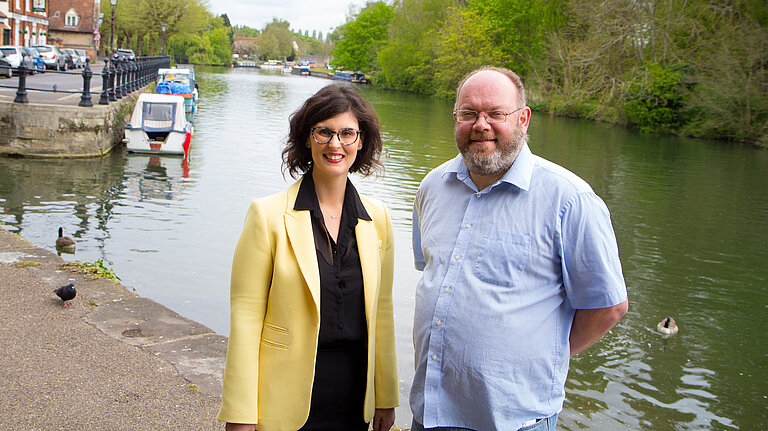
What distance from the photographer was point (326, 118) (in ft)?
8.47

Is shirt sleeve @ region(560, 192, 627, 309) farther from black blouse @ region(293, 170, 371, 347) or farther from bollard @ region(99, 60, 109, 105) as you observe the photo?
bollard @ region(99, 60, 109, 105)

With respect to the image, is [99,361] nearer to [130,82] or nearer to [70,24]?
[130,82]

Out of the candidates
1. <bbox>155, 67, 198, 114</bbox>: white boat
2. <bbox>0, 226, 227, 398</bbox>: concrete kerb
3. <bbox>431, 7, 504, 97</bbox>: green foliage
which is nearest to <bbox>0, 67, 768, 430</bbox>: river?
<bbox>0, 226, 227, 398</bbox>: concrete kerb

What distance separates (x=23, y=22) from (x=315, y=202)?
57.4 meters

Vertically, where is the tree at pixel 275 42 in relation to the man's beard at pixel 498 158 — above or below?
above

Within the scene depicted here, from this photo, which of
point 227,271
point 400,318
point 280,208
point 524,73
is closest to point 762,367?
point 400,318

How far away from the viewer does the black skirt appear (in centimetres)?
256

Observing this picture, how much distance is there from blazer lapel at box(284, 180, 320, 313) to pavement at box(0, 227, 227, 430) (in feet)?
6.10

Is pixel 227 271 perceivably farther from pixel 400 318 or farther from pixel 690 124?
pixel 690 124

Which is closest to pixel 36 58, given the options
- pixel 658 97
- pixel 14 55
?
pixel 14 55

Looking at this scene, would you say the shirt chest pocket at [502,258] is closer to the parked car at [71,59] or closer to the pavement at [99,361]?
the pavement at [99,361]

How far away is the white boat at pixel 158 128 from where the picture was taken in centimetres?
1981

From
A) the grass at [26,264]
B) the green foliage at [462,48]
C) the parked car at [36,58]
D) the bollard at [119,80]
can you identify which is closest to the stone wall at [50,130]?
the bollard at [119,80]

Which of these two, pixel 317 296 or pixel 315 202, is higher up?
pixel 315 202
